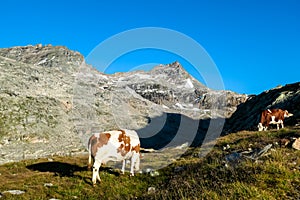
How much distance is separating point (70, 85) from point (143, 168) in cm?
6709

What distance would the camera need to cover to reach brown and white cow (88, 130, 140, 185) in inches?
715

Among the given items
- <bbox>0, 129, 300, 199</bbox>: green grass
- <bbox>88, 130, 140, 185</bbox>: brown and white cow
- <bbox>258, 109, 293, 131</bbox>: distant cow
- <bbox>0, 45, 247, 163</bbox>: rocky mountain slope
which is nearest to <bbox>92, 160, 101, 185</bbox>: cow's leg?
<bbox>88, 130, 140, 185</bbox>: brown and white cow

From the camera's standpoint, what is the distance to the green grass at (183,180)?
29.2ft

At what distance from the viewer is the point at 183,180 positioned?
517 inches

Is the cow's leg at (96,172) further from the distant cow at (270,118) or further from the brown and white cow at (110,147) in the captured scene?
the distant cow at (270,118)

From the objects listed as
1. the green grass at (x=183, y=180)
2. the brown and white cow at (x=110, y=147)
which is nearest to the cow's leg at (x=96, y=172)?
the brown and white cow at (x=110, y=147)

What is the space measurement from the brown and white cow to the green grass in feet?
3.74

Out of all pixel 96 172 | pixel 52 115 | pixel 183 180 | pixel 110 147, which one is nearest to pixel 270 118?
pixel 110 147

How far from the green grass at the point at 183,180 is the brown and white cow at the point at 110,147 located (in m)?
1.14

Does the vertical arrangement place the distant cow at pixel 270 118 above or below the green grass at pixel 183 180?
above

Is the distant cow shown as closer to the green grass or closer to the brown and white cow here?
the green grass

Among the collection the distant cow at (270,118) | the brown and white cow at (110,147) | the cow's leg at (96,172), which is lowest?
the cow's leg at (96,172)

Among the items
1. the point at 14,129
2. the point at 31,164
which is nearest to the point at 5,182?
the point at 31,164

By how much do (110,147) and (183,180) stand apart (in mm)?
6676
